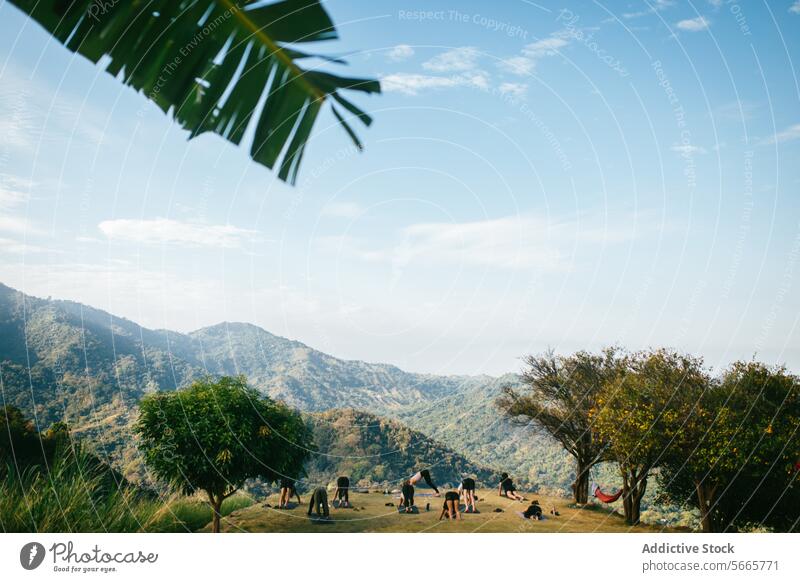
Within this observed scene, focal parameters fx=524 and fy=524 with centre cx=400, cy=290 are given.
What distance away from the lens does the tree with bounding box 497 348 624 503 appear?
16.9 metres

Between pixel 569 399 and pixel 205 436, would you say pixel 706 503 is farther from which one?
pixel 205 436

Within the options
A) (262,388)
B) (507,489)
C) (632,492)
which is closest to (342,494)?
(507,489)

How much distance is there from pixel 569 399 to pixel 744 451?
26.0ft

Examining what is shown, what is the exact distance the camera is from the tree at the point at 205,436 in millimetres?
10969

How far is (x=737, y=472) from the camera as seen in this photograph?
37.4ft

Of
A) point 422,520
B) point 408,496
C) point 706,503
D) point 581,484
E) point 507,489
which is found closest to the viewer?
point 422,520

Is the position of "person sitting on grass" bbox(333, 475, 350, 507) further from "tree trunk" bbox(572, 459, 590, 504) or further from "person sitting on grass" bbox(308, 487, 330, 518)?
"tree trunk" bbox(572, 459, 590, 504)

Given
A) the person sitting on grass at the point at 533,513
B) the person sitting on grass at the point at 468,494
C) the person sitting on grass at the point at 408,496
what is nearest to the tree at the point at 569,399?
the person sitting on grass at the point at 533,513

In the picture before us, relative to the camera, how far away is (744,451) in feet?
37.2

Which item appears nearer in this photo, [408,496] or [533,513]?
[533,513]
